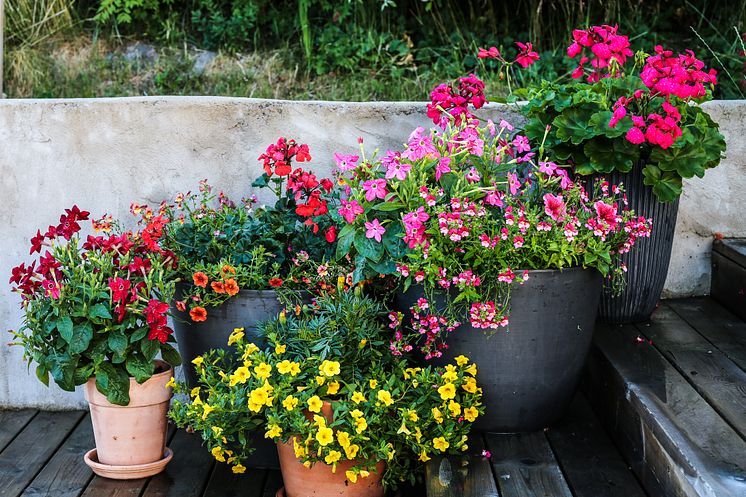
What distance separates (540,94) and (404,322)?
0.78 meters

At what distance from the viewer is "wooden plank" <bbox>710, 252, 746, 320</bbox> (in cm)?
275

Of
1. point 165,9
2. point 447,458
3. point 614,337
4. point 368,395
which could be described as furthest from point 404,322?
point 165,9

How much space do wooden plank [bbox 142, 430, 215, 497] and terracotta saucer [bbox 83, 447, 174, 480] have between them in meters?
0.03

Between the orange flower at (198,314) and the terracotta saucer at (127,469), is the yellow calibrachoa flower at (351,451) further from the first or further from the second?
the terracotta saucer at (127,469)

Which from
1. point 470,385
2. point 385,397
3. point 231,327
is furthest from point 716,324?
point 231,327

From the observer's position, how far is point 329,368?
85.0 inches

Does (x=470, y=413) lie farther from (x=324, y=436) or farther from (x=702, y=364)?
(x=702, y=364)

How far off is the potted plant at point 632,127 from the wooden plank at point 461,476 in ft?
2.61

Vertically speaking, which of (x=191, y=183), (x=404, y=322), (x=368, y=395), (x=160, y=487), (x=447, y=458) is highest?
(x=191, y=183)

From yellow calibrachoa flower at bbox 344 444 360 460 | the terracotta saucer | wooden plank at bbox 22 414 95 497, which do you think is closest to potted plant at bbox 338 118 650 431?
yellow calibrachoa flower at bbox 344 444 360 460

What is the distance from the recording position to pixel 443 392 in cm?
217

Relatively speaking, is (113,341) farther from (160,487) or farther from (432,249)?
(432,249)

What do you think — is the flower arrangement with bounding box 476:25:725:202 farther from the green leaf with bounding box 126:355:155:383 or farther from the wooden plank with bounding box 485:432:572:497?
the green leaf with bounding box 126:355:155:383

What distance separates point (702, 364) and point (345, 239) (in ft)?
3.47
